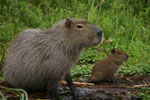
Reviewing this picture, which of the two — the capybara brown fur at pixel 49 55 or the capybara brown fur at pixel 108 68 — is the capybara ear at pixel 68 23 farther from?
the capybara brown fur at pixel 108 68

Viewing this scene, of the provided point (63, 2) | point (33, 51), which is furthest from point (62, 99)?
point (63, 2)

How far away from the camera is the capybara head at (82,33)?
A: 380cm

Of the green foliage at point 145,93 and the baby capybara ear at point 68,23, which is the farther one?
the green foliage at point 145,93

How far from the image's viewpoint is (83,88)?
4.22 m

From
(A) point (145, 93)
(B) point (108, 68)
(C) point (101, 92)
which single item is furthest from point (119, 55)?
(C) point (101, 92)

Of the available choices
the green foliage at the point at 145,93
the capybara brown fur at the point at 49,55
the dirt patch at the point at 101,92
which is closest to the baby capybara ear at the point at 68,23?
the capybara brown fur at the point at 49,55

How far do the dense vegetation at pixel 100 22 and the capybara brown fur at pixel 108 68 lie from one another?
0.33 meters

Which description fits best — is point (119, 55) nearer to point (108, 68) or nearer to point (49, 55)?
point (108, 68)

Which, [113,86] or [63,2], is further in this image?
[63,2]

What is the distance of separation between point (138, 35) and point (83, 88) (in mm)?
3330

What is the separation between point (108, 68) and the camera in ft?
16.0

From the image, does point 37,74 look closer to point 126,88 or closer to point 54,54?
point 54,54

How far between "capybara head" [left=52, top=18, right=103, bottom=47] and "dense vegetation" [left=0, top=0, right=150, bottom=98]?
1505 mm

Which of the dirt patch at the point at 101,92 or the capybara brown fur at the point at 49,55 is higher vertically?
the capybara brown fur at the point at 49,55
